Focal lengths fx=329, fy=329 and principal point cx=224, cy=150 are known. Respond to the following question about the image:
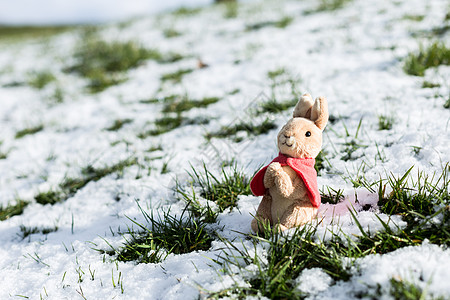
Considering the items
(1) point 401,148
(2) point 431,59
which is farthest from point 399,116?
(2) point 431,59

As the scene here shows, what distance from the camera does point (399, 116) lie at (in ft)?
8.99

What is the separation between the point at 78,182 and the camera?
299 centimetres

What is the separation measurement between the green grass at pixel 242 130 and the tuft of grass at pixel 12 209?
1716 mm

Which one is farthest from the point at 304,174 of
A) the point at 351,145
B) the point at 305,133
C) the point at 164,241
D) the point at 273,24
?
the point at 273,24

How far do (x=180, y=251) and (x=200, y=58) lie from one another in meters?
4.38

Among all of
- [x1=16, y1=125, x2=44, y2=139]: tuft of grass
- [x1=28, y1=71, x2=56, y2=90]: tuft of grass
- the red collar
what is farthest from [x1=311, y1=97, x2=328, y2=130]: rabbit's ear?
[x1=28, y1=71, x2=56, y2=90]: tuft of grass

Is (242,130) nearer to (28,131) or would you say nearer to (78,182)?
(78,182)

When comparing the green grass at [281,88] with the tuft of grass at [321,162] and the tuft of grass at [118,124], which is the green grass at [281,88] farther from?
the tuft of grass at [118,124]

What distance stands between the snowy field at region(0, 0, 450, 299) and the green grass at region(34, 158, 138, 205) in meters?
0.02

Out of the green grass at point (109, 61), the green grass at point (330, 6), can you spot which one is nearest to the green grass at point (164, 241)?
the green grass at point (109, 61)

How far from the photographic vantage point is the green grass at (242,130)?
3.14m

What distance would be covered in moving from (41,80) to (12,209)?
414 centimetres

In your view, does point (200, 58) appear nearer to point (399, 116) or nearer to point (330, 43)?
point (330, 43)

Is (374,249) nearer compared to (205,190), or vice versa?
(374,249)
